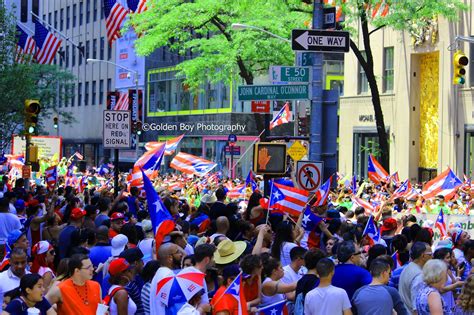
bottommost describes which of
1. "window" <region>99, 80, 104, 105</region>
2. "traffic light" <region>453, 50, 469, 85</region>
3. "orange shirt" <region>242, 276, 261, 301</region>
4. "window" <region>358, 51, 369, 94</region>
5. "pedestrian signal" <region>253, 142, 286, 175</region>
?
"orange shirt" <region>242, 276, 261, 301</region>

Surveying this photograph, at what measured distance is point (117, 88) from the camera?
7725cm

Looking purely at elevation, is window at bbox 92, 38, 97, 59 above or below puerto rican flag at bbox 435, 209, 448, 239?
above

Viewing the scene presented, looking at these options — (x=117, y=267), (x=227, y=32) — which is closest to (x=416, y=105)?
(x=227, y=32)

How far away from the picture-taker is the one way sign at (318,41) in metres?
16.4

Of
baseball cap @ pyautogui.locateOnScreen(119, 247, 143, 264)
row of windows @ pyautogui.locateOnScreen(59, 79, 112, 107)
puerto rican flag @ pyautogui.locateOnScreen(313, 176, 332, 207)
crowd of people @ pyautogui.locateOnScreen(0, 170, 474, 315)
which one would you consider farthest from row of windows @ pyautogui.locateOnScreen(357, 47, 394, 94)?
row of windows @ pyautogui.locateOnScreen(59, 79, 112, 107)

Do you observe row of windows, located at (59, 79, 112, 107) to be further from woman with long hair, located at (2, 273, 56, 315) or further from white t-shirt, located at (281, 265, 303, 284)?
woman with long hair, located at (2, 273, 56, 315)

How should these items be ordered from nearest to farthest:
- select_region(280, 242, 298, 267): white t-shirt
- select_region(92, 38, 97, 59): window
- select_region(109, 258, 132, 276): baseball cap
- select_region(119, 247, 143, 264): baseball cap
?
1. select_region(109, 258, 132, 276): baseball cap
2. select_region(119, 247, 143, 264): baseball cap
3. select_region(280, 242, 298, 267): white t-shirt
4. select_region(92, 38, 97, 59): window

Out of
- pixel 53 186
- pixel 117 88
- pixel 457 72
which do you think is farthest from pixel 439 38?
pixel 117 88

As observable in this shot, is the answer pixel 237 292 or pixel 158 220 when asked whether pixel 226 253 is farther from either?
pixel 158 220

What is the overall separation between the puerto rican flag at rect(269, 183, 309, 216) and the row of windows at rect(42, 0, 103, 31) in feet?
223

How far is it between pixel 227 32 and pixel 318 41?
2337 cm

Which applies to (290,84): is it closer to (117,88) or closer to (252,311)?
(252,311)

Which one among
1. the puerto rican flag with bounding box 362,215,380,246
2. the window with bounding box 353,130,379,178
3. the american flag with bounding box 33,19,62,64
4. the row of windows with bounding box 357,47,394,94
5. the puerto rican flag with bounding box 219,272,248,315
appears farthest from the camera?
the american flag with bounding box 33,19,62,64

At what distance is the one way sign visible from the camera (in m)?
16.4
